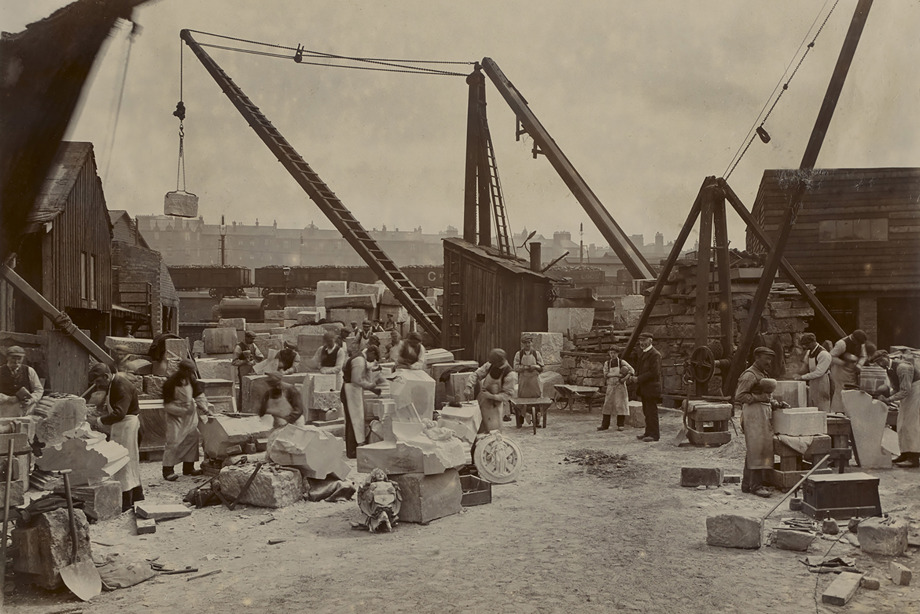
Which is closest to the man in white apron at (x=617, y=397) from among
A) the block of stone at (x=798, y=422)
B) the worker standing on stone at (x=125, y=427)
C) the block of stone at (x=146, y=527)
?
the block of stone at (x=798, y=422)

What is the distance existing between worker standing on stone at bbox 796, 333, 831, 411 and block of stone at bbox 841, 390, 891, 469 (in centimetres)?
215

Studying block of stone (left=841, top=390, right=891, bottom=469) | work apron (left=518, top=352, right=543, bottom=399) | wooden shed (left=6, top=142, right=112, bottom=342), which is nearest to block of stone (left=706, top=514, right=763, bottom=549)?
block of stone (left=841, top=390, right=891, bottom=469)

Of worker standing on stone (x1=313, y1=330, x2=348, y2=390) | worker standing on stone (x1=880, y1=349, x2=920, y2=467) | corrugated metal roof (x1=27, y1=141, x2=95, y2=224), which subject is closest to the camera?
corrugated metal roof (x1=27, y1=141, x2=95, y2=224)

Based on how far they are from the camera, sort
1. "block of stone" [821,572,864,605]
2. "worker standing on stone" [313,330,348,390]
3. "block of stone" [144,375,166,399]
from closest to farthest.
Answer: "block of stone" [821,572,864,605], "block of stone" [144,375,166,399], "worker standing on stone" [313,330,348,390]

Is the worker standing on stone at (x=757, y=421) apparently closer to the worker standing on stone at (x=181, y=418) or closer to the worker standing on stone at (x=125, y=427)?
the worker standing on stone at (x=181, y=418)

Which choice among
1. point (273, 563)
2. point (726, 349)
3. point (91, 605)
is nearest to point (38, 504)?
point (91, 605)

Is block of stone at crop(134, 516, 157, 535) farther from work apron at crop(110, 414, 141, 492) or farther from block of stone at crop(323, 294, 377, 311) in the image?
block of stone at crop(323, 294, 377, 311)

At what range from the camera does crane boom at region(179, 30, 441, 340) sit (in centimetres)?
593

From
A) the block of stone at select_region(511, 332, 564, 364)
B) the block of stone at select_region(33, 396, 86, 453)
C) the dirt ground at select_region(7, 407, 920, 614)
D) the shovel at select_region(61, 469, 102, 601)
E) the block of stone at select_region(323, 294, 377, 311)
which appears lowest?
the dirt ground at select_region(7, 407, 920, 614)

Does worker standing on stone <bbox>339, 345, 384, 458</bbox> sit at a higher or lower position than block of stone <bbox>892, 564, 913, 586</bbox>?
higher

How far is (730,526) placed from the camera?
18.6 feet

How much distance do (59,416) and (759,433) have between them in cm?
738

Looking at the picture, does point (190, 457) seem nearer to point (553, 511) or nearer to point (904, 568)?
point (553, 511)

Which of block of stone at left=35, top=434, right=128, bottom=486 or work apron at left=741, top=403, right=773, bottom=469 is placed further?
work apron at left=741, top=403, right=773, bottom=469
